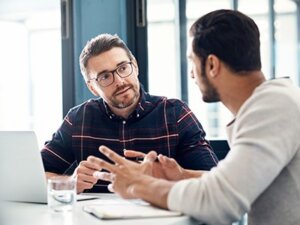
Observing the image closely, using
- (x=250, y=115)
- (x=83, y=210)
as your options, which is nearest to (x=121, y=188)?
(x=83, y=210)

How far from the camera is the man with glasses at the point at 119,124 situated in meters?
1.98

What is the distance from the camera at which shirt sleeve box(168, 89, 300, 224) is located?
1115mm

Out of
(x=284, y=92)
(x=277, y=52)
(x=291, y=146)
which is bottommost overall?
(x=291, y=146)

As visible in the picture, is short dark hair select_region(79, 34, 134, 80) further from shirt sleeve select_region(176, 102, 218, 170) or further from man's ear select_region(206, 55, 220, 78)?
man's ear select_region(206, 55, 220, 78)

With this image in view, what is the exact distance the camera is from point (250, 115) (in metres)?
1.18

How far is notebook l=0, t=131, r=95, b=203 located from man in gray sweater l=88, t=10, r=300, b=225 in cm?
20

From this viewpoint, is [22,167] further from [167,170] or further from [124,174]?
[167,170]

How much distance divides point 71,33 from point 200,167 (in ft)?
3.68

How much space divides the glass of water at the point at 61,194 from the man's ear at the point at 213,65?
0.50m

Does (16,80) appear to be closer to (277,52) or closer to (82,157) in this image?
(82,157)

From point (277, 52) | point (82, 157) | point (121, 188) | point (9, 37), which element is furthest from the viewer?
point (9, 37)

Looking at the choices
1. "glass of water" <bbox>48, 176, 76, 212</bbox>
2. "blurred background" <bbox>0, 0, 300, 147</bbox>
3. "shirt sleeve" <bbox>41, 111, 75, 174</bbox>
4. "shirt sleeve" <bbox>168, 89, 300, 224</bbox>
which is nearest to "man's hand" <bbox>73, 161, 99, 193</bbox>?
"glass of water" <bbox>48, 176, 76, 212</bbox>

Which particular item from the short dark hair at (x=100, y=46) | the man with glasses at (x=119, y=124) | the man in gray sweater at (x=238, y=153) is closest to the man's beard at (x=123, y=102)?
the man with glasses at (x=119, y=124)

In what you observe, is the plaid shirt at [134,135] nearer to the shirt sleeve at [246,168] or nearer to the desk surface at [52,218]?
the desk surface at [52,218]
